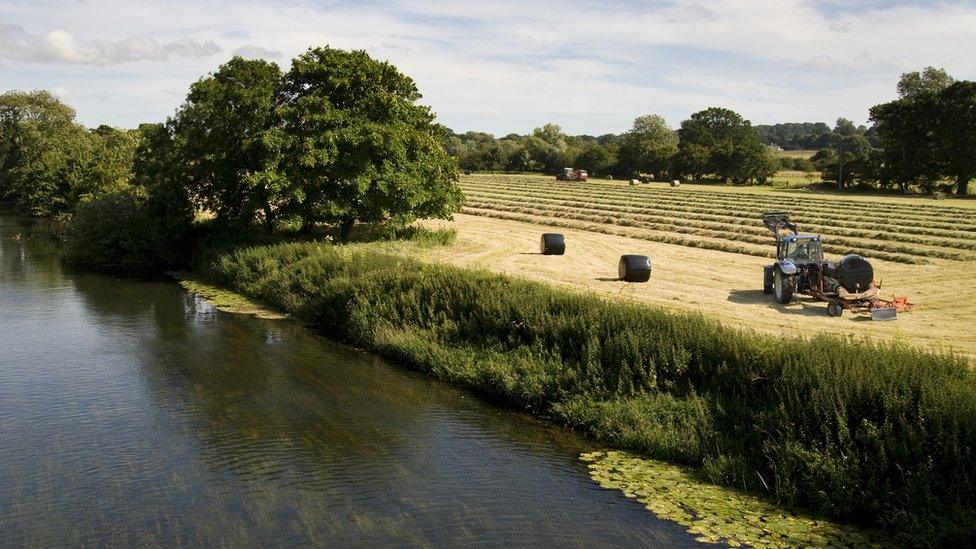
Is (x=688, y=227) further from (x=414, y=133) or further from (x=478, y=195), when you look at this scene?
(x=478, y=195)

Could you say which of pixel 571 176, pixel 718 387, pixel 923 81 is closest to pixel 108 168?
pixel 718 387

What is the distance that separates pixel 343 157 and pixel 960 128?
203 feet

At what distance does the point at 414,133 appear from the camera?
3909 cm

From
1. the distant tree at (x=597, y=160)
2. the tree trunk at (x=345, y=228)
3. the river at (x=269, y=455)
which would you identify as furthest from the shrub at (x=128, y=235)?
the distant tree at (x=597, y=160)

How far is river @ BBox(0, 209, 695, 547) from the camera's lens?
12.4m

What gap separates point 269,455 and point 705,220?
4135cm

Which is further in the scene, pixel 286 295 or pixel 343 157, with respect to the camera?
pixel 343 157

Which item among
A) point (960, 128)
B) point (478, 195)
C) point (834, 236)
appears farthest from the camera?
point (478, 195)

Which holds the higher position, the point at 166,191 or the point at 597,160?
the point at 597,160

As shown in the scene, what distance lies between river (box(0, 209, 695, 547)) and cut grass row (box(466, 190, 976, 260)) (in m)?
28.4

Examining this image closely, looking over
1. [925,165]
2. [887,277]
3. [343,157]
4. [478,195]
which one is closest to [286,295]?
[343,157]

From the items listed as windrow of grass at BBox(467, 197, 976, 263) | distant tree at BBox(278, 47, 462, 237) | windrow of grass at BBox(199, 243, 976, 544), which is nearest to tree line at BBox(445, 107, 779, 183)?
windrow of grass at BBox(467, 197, 976, 263)

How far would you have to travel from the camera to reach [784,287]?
2500cm

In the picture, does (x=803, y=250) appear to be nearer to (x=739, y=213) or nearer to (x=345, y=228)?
(x=345, y=228)
